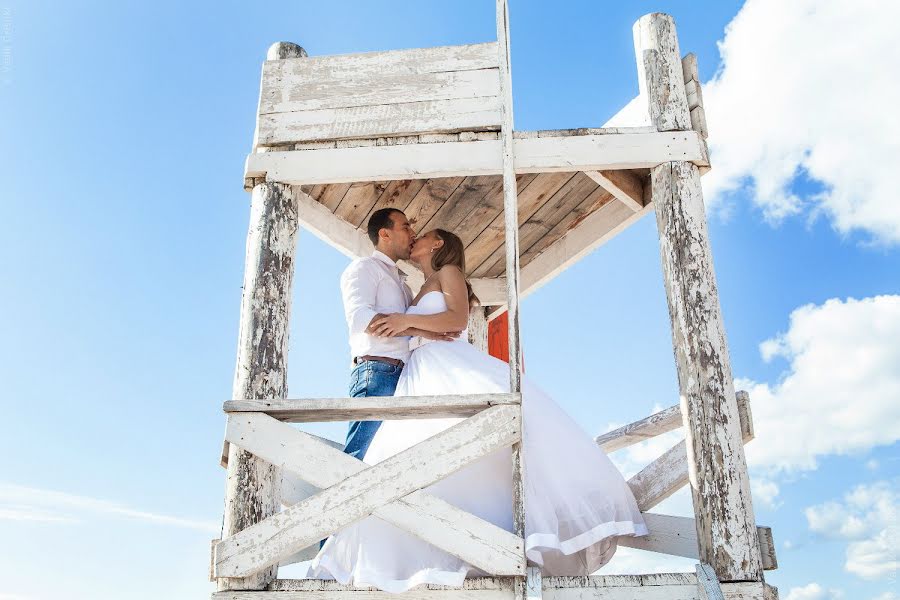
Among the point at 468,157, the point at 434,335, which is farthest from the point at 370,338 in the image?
the point at 468,157

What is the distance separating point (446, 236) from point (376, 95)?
943 mm

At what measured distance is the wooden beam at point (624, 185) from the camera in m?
5.11

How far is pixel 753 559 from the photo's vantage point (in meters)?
3.96

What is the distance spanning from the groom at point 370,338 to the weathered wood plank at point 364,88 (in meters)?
0.96

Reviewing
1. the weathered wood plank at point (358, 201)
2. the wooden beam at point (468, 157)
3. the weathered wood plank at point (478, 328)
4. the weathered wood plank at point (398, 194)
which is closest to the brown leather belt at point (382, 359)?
the wooden beam at point (468, 157)

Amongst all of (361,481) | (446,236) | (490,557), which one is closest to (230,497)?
(361,481)

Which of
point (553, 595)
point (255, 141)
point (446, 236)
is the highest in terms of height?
point (255, 141)

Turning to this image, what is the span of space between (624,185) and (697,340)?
134 cm

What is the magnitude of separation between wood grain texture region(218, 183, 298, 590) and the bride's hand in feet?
1.63

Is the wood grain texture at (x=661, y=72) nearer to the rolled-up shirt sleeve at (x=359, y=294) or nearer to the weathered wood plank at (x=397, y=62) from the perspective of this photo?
the weathered wood plank at (x=397, y=62)

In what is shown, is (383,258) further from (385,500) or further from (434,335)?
(385,500)

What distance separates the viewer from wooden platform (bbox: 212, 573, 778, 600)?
3.70m

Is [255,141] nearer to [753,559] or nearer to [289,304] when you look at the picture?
[289,304]

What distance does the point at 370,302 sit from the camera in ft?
15.9
